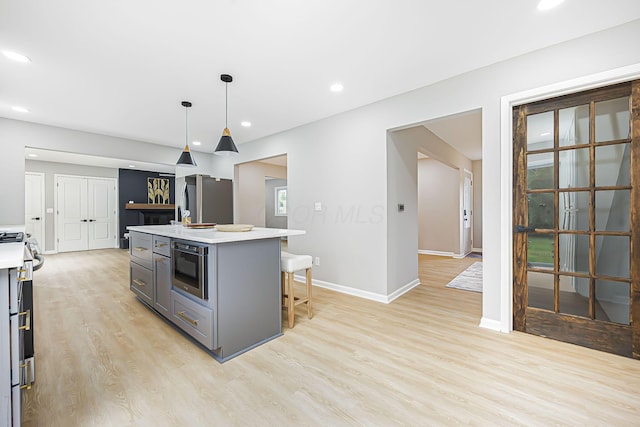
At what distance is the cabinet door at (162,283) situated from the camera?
8.22 ft

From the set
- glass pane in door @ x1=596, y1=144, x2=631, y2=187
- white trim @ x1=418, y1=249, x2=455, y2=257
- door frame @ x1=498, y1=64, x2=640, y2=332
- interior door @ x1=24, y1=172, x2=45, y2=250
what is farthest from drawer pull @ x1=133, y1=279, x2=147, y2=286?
interior door @ x1=24, y1=172, x2=45, y2=250

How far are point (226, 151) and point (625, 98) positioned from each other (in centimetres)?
329

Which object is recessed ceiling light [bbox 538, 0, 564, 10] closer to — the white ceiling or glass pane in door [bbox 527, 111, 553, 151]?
the white ceiling

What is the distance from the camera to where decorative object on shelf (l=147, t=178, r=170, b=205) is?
876cm

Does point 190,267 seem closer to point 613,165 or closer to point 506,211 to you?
point 506,211

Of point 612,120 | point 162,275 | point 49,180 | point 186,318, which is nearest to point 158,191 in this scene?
point 49,180

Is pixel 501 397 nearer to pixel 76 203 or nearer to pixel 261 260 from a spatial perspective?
pixel 261 260

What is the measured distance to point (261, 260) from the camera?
2262 millimetres

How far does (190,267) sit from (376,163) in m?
2.33

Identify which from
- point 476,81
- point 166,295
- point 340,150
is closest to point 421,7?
point 476,81

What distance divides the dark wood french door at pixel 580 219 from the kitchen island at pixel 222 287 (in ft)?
7.19

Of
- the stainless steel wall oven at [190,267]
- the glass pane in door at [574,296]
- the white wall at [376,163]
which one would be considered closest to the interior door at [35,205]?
the white wall at [376,163]

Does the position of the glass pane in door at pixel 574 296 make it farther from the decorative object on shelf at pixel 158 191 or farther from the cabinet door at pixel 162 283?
the decorative object on shelf at pixel 158 191

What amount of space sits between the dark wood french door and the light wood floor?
0.76 feet
